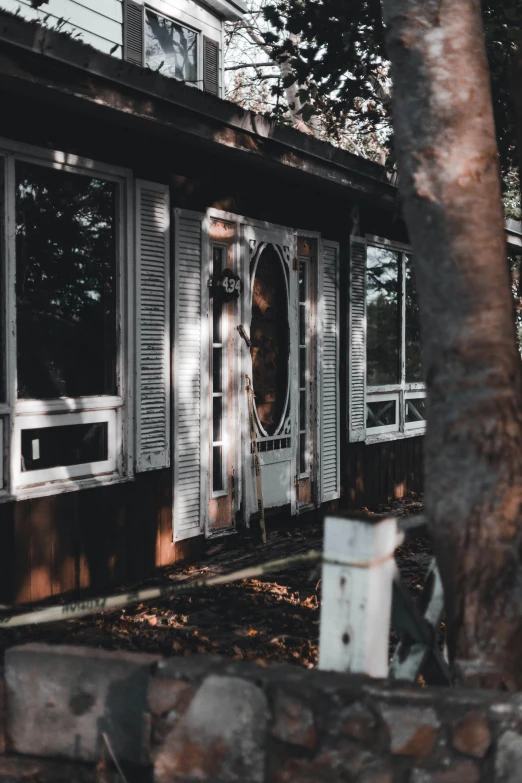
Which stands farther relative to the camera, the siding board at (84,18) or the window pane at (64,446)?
the siding board at (84,18)

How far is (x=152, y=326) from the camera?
24.5ft

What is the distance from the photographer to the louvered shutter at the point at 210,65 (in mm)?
13516

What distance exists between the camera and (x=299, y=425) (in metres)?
9.69

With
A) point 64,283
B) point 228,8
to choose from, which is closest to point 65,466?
point 64,283

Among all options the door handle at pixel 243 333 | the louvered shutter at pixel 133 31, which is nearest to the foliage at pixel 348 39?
the door handle at pixel 243 333

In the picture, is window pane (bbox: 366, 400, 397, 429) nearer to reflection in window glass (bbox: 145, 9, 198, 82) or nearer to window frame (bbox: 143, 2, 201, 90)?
window frame (bbox: 143, 2, 201, 90)

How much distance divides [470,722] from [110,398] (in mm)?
4595

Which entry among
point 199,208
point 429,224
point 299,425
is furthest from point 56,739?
point 299,425

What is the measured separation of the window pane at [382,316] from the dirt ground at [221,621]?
12.1ft

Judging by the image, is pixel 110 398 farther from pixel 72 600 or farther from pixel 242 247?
pixel 242 247

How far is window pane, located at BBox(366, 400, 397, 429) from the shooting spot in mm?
11211

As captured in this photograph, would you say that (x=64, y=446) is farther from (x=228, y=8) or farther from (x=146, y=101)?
(x=228, y=8)

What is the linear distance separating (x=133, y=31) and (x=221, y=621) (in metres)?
8.42

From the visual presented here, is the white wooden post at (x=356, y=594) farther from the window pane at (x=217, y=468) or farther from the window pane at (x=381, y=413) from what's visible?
the window pane at (x=381, y=413)
